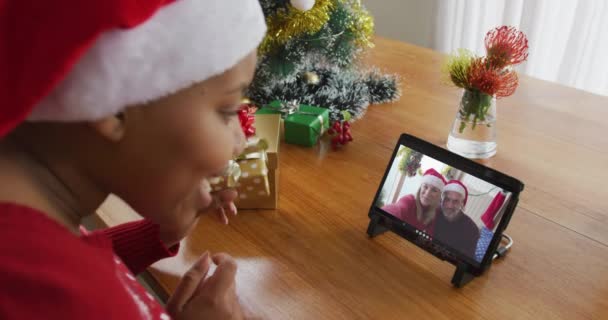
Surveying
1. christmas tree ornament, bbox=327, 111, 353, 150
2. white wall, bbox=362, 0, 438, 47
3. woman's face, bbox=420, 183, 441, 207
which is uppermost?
woman's face, bbox=420, 183, 441, 207

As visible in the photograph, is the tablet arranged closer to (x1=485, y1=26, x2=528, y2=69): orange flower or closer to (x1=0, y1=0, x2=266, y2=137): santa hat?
(x1=485, y1=26, x2=528, y2=69): orange flower

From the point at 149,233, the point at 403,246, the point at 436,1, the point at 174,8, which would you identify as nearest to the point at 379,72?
the point at 403,246

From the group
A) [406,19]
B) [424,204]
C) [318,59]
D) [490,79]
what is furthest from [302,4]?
[406,19]

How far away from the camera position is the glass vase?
3.07 feet

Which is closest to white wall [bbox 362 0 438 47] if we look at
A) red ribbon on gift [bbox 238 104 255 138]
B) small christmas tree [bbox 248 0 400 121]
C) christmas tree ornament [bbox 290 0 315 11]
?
small christmas tree [bbox 248 0 400 121]

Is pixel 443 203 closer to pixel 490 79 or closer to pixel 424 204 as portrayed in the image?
pixel 424 204

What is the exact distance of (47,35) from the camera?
37cm

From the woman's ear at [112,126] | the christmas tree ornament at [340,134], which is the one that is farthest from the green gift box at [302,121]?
the woman's ear at [112,126]

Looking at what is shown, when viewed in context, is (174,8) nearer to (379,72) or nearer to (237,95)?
(237,95)

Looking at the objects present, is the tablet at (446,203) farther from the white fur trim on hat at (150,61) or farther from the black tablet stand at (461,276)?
the white fur trim on hat at (150,61)

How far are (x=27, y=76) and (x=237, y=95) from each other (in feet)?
0.59

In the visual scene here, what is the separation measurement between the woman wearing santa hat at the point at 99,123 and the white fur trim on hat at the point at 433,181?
29 cm

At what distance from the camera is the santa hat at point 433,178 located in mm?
719

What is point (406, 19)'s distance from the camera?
2492mm
